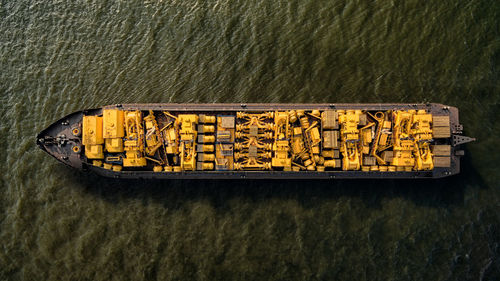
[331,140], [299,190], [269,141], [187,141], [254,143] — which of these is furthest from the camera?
[299,190]

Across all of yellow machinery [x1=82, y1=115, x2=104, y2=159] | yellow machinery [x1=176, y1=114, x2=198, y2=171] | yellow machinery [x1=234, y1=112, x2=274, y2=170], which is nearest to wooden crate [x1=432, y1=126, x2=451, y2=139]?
yellow machinery [x1=234, y1=112, x2=274, y2=170]

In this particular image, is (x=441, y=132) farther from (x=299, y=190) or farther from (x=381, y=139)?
(x=299, y=190)

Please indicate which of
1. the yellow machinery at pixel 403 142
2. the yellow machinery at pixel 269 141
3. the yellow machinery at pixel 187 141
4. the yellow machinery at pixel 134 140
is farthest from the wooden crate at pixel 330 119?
the yellow machinery at pixel 134 140

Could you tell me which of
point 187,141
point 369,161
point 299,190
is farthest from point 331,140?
point 187,141

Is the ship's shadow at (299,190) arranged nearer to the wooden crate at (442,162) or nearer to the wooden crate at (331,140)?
the wooden crate at (442,162)

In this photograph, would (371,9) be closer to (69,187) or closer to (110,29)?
(110,29)

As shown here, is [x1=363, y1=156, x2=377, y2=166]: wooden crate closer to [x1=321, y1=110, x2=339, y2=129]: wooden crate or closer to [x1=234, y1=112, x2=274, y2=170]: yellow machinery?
[x1=321, y1=110, x2=339, y2=129]: wooden crate
